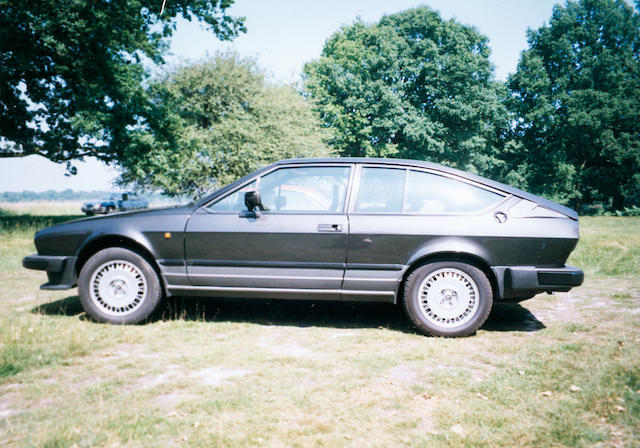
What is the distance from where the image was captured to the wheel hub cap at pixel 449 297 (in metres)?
4.35

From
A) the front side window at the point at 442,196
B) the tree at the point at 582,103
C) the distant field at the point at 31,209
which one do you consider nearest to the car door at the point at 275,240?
the front side window at the point at 442,196

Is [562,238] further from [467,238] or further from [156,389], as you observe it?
[156,389]

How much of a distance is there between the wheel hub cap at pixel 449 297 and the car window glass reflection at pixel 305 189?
1226mm

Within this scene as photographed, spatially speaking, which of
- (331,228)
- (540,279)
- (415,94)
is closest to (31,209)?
(415,94)

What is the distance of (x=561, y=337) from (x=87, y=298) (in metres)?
4.99

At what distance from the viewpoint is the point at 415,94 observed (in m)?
35.0

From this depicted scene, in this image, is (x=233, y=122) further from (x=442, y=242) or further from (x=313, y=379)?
(x=313, y=379)

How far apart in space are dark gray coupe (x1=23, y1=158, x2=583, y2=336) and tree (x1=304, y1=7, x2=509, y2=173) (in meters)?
28.9

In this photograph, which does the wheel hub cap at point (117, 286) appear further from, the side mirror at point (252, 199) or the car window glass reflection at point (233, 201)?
the side mirror at point (252, 199)

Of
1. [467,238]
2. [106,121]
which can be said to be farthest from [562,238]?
[106,121]

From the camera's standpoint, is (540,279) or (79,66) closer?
(540,279)

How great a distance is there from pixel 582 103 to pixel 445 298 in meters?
39.3

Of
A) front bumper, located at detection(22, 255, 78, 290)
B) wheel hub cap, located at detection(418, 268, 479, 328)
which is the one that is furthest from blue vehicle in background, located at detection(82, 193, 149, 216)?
wheel hub cap, located at detection(418, 268, 479, 328)

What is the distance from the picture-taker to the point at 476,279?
4.30 m
